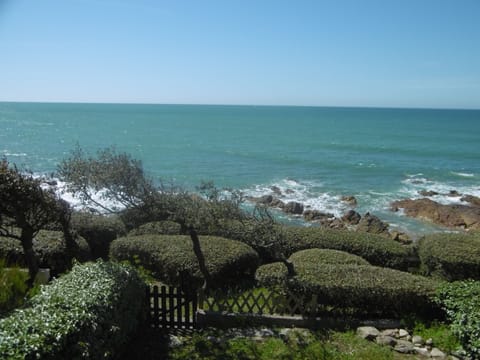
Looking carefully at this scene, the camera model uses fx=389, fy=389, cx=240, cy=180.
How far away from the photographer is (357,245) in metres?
14.4

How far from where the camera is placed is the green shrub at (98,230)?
15.0 metres

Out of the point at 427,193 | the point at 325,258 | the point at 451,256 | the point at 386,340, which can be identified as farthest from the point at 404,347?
the point at 427,193

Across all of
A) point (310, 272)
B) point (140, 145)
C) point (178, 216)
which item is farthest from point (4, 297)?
point (140, 145)

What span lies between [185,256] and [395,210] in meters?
22.6

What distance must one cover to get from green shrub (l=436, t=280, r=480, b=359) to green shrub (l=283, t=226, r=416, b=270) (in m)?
3.97

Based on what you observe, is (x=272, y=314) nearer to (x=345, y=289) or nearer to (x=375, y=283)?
(x=345, y=289)

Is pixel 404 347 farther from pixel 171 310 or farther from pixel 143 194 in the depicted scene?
pixel 143 194

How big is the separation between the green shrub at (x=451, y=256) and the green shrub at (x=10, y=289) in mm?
12080

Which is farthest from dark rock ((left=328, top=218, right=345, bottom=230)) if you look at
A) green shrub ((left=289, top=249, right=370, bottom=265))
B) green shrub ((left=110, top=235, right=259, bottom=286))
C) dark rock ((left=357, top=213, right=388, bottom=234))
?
green shrub ((left=110, top=235, right=259, bottom=286))

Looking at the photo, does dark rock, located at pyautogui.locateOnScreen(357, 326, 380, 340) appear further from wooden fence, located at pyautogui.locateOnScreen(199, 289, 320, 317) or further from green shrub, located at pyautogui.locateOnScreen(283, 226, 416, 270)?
green shrub, located at pyautogui.locateOnScreen(283, 226, 416, 270)

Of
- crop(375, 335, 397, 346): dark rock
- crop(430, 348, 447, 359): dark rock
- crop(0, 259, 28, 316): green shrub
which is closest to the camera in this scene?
crop(0, 259, 28, 316): green shrub

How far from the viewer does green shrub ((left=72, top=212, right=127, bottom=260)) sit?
49.1 feet

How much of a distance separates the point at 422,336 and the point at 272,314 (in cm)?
362

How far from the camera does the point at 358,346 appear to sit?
883 centimetres
